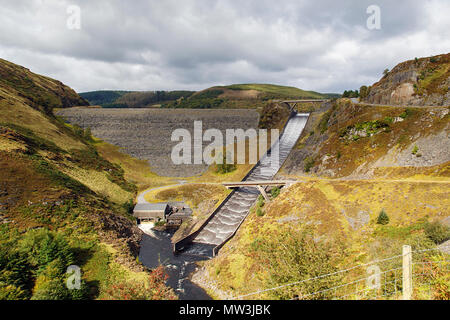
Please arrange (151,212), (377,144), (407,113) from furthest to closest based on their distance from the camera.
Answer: (151,212) → (407,113) → (377,144)

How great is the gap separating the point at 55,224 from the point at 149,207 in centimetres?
1755

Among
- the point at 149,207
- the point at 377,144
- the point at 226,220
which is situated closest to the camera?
the point at 377,144

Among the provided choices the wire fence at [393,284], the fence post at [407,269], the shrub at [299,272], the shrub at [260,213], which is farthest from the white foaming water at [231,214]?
A: the fence post at [407,269]

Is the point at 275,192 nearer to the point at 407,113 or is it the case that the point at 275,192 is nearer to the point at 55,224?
the point at 407,113

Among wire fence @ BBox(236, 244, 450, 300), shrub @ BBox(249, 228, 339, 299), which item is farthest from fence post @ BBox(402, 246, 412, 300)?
shrub @ BBox(249, 228, 339, 299)

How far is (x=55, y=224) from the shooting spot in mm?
30422

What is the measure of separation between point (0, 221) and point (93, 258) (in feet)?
37.9

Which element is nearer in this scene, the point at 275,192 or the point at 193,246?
the point at 193,246

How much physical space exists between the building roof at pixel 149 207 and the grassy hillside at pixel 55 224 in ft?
6.46

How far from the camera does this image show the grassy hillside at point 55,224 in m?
22.3

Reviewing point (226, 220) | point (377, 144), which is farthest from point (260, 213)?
point (377, 144)

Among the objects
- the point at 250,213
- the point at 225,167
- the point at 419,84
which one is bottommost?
the point at 250,213
